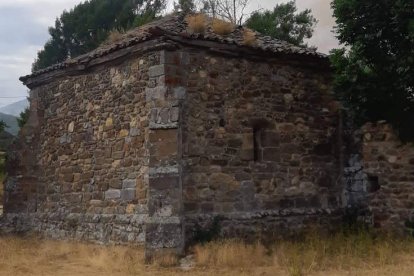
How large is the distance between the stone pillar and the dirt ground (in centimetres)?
45

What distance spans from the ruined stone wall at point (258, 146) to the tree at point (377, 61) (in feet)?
3.44

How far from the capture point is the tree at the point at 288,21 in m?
25.5

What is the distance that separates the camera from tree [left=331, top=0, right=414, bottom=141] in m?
11.8

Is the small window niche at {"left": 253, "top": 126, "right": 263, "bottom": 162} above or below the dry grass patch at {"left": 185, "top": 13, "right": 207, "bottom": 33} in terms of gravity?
below

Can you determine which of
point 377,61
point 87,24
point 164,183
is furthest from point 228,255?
point 87,24

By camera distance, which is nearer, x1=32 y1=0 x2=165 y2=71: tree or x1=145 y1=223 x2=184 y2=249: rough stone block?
x1=145 y1=223 x2=184 y2=249: rough stone block

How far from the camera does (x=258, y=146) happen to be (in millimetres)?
12219

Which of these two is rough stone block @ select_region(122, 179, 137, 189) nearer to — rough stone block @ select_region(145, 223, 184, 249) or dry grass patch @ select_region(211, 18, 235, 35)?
rough stone block @ select_region(145, 223, 184, 249)

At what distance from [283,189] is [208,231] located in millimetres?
2301

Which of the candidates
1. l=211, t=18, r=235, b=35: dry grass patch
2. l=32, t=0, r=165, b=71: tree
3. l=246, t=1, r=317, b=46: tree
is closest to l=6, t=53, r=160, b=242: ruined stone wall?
l=211, t=18, r=235, b=35: dry grass patch

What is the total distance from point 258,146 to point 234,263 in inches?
124

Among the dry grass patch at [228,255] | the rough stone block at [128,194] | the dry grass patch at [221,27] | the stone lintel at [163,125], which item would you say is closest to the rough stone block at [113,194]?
the rough stone block at [128,194]

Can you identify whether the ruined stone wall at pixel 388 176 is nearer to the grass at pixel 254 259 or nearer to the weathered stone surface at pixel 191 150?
the weathered stone surface at pixel 191 150

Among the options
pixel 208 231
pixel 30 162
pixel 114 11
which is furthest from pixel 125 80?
pixel 114 11
